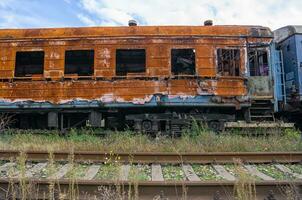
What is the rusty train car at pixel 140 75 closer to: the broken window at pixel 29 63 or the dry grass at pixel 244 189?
the broken window at pixel 29 63

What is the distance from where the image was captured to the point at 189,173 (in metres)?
5.79

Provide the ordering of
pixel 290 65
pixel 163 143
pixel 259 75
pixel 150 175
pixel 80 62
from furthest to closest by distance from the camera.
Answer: pixel 290 65 < pixel 80 62 < pixel 259 75 < pixel 163 143 < pixel 150 175

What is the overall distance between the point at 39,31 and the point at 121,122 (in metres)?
4.10

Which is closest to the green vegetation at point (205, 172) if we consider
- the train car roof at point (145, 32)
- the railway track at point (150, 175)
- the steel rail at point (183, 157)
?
the railway track at point (150, 175)

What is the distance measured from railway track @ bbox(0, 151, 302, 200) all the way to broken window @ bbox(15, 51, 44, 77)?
192 inches

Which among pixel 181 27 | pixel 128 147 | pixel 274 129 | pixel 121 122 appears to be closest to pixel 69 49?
pixel 121 122

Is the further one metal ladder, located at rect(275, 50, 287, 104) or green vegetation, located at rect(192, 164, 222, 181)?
metal ladder, located at rect(275, 50, 287, 104)

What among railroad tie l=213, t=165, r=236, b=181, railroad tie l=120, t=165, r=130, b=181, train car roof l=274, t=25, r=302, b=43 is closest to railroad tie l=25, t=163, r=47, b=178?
railroad tie l=120, t=165, r=130, b=181

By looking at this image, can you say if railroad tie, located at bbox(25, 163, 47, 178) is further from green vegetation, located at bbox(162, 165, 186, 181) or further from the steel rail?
green vegetation, located at bbox(162, 165, 186, 181)

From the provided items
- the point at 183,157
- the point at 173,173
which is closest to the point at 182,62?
the point at 183,157

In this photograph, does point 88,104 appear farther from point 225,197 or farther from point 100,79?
point 225,197

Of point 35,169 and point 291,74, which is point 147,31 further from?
point 35,169

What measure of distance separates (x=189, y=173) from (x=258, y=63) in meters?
6.73

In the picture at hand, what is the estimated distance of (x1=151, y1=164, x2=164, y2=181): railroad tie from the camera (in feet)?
17.9
